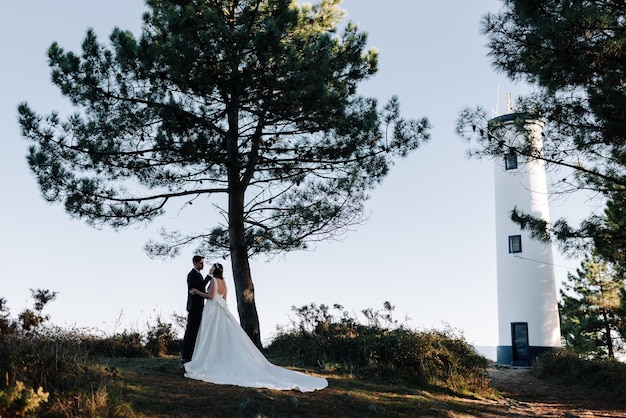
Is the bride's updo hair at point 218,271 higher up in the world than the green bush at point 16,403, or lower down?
higher up

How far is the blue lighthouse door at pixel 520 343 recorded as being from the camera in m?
19.2

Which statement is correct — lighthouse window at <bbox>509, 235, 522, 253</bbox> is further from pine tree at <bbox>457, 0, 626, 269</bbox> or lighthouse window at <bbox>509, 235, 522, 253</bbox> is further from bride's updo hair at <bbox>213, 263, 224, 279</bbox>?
bride's updo hair at <bbox>213, 263, 224, 279</bbox>

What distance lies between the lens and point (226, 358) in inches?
351

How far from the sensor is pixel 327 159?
12773 millimetres

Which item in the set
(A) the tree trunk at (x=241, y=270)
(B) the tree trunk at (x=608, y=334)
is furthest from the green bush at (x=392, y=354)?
(B) the tree trunk at (x=608, y=334)

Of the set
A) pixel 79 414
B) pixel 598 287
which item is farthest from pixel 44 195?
pixel 598 287

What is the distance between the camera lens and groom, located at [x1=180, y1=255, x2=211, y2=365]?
9.39m

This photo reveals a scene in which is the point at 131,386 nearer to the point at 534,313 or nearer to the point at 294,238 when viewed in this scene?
the point at 294,238

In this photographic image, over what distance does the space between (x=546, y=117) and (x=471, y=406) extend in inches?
218

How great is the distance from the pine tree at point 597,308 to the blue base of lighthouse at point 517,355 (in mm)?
2215

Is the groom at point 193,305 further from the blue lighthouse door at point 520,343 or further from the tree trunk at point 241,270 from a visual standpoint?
the blue lighthouse door at point 520,343

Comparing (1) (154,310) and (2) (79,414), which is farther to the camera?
(1) (154,310)

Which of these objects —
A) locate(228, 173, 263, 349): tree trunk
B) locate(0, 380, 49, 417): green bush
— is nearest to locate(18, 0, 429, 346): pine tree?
locate(228, 173, 263, 349): tree trunk

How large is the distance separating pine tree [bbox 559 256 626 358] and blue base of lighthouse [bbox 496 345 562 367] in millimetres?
2215
